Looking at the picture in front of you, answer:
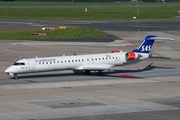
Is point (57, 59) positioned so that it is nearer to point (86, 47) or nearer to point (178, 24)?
point (86, 47)

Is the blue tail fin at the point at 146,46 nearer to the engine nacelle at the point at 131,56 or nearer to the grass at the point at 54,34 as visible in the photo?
the engine nacelle at the point at 131,56

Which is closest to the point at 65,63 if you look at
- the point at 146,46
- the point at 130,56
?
the point at 130,56

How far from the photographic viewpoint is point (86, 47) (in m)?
87.8

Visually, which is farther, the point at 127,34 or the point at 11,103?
the point at 127,34

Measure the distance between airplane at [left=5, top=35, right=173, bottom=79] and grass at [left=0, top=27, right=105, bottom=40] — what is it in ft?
133

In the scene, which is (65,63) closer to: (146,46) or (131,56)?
(131,56)

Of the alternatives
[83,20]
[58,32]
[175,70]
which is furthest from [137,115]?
[83,20]

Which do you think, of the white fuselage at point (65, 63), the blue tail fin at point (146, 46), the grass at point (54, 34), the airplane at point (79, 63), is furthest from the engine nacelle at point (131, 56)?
the grass at point (54, 34)

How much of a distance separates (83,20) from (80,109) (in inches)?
4230

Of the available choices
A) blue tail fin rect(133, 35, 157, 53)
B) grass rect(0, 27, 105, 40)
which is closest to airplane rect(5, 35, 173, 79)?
blue tail fin rect(133, 35, 157, 53)

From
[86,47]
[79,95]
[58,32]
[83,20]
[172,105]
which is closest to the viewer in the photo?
[172,105]

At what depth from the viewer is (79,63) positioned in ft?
194

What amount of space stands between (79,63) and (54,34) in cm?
4834

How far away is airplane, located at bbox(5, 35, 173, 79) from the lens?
5625cm
